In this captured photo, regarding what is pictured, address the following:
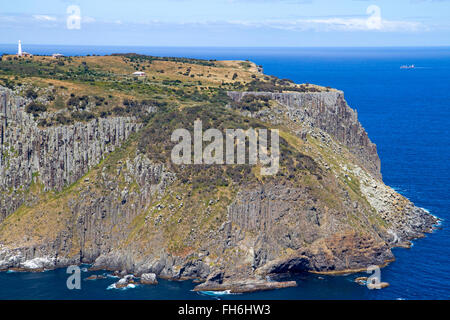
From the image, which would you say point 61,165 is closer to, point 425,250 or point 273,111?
point 273,111

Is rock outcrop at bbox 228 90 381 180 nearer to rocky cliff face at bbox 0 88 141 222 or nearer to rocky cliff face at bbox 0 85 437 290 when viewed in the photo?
rocky cliff face at bbox 0 85 437 290

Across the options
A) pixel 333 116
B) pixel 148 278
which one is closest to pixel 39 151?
pixel 148 278

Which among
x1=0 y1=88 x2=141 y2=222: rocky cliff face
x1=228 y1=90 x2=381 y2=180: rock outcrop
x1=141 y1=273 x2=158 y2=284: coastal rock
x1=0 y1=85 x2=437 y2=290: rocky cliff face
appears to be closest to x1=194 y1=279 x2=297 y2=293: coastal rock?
x1=0 y1=85 x2=437 y2=290: rocky cliff face

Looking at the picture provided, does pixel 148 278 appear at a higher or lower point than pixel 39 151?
lower

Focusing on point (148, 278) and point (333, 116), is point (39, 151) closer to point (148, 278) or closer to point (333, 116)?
point (148, 278)

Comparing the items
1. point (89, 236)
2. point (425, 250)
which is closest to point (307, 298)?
Result: point (425, 250)

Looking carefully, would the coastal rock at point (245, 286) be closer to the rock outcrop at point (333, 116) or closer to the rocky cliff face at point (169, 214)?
the rocky cliff face at point (169, 214)
